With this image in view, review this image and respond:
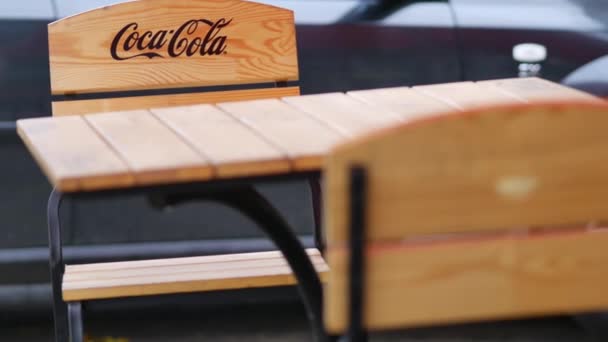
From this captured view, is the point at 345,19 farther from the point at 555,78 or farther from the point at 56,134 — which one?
the point at 56,134

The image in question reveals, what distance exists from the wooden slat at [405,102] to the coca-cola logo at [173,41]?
526 millimetres

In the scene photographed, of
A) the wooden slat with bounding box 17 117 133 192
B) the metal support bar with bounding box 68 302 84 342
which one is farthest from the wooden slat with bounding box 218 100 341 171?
the metal support bar with bounding box 68 302 84 342

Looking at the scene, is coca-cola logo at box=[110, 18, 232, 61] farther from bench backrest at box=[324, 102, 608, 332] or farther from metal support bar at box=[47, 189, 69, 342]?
bench backrest at box=[324, 102, 608, 332]

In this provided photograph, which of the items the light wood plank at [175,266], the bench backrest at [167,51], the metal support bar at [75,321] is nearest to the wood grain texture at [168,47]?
the bench backrest at [167,51]

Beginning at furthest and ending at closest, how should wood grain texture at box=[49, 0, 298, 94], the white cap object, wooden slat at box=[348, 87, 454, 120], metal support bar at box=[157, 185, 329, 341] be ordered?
the white cap object, wood grain texture at box=[49, 0, 298, 94], wooden slat at box=[348, 87, 454, 120], metal support bar at box=[157, 185, 329, 341]

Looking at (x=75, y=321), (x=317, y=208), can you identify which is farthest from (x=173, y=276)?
(x=317, y=208)

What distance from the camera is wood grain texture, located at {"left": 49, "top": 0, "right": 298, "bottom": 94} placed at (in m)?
2.79

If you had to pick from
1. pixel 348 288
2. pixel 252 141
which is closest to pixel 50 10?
pixel 252 141

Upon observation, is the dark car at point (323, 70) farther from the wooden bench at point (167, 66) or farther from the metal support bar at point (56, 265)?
the metal support bar at point (56, 265)

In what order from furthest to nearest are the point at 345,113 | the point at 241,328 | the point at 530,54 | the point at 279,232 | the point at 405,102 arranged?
the point at 241,328
the point at 530,54
the point at 405,102
the point at 345,113
the point at 279,232

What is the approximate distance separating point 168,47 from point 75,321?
72cm

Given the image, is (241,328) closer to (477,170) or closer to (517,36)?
(517,36)

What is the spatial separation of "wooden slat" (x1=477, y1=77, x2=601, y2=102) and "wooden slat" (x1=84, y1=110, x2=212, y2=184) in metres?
0.78

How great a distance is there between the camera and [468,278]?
159cm
